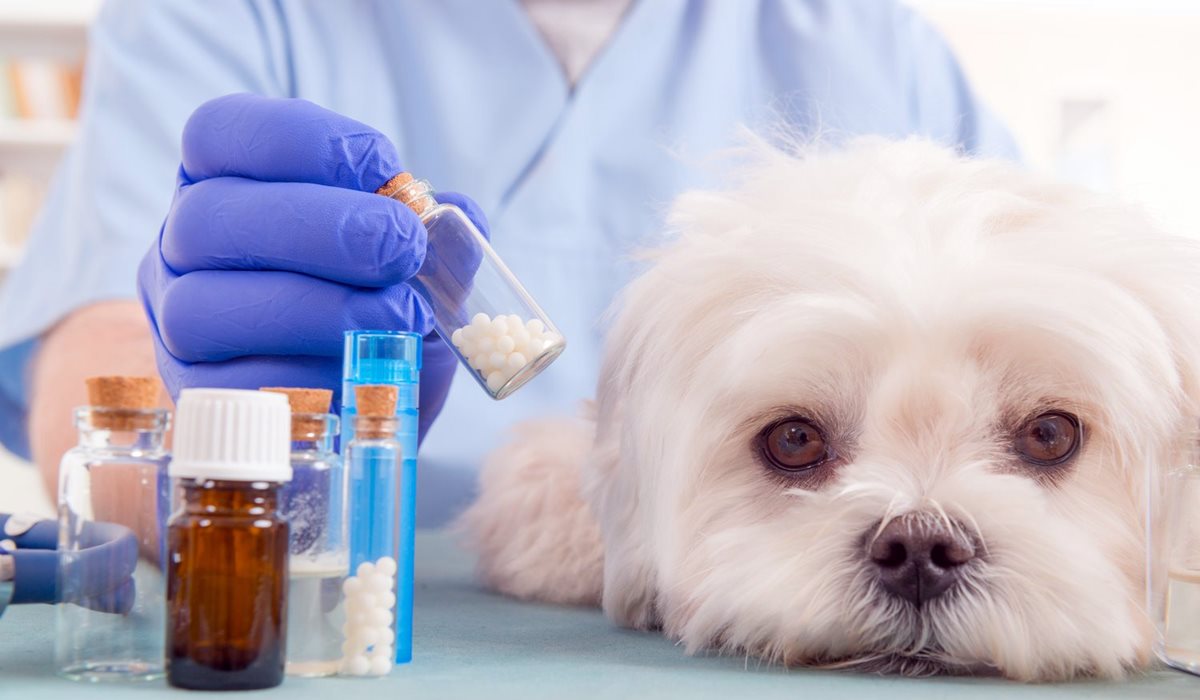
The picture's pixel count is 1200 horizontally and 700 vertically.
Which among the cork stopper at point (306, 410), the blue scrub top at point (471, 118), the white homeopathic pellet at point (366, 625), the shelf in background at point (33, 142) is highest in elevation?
the shelf in background at point (33, 142)

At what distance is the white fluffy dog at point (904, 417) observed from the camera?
80 cm

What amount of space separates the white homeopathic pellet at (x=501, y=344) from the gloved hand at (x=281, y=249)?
7 centimetres

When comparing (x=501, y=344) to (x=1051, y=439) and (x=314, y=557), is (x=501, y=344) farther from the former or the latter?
(x=1051, y=439)

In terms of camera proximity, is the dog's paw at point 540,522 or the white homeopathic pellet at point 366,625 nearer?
the white homeopathic pellet at point 366,625

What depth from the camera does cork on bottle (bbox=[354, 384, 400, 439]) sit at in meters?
0.72

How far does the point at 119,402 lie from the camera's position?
69 centimetres

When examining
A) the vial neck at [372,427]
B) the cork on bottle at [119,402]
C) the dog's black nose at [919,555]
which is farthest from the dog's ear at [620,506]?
the cork on bottle at [119,402]

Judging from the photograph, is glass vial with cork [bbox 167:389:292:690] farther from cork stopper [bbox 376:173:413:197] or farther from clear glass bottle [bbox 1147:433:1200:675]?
clear glass bottle [bbox 1147:433:1200:675]

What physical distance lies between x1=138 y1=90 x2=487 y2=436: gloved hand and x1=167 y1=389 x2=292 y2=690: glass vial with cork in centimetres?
28

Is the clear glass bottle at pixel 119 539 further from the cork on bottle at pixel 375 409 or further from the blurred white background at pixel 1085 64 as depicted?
the blurred white background at pixel 1085 64

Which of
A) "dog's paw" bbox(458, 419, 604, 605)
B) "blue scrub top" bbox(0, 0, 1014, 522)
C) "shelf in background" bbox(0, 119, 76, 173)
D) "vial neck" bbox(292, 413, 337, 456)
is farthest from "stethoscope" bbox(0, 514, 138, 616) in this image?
"shelf in background" bbox(0, 119, 76, 173)

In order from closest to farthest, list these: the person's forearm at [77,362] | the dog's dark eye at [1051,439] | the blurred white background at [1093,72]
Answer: the dog's dark eye at [1051,439] < the person's forearm at [77,362] < the blurred white background at [1093,72]

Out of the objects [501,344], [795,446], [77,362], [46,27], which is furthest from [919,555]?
[46,27]

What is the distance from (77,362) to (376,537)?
1.02 meters
